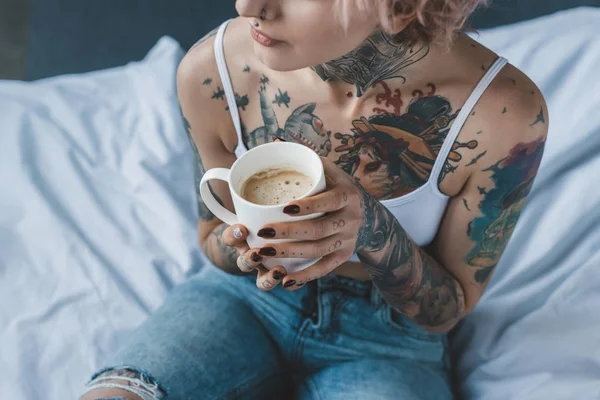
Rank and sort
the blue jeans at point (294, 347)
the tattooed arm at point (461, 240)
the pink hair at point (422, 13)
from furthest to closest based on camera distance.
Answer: the blue jeans at point (294, 347) → the tattooed arm at point (461, 240) → the pink hair at point (422, 13)

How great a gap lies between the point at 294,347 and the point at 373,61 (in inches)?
16.9

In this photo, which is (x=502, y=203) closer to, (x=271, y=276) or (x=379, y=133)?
(x=379, y=133)

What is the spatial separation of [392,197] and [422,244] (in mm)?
101

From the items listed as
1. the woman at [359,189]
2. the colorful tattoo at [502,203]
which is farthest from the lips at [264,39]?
the colorful tattoo at [502,203]

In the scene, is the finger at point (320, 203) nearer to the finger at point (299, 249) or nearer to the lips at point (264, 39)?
the finger at point (299, 249)

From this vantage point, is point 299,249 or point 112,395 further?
point 112,395

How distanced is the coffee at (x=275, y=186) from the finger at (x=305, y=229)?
0.03 m

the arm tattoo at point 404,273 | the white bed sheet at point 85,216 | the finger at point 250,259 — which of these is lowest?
the white bed sheet at point 85,216

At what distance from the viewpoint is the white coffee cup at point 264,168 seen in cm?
60

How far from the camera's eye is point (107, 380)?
88 cm

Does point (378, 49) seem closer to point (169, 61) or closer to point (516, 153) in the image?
point (516, 153)

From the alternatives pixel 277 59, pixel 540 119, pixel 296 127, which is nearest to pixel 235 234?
pixel 277 59

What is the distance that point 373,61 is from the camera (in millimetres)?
816

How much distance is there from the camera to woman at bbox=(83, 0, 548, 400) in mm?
748
